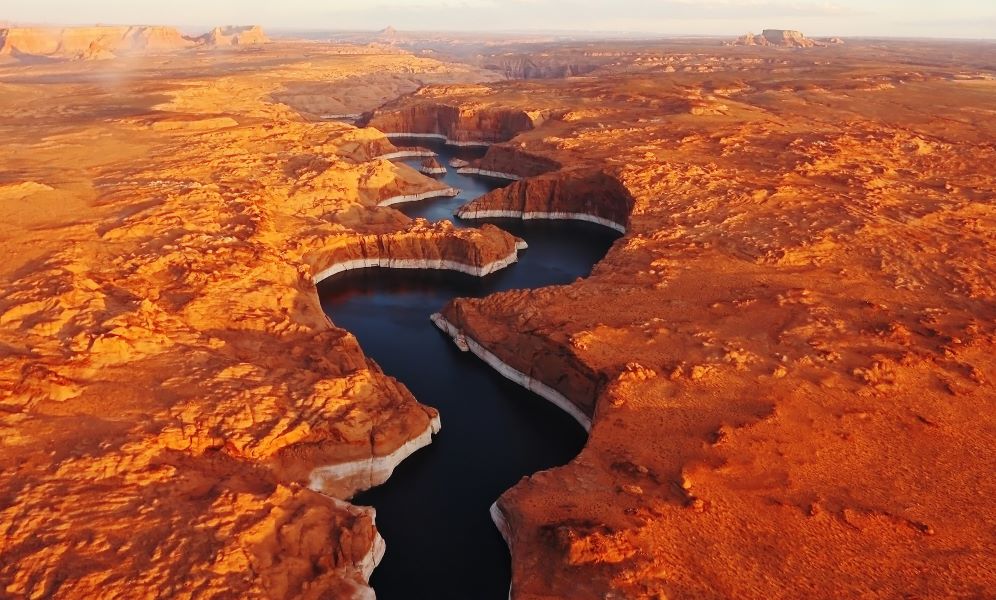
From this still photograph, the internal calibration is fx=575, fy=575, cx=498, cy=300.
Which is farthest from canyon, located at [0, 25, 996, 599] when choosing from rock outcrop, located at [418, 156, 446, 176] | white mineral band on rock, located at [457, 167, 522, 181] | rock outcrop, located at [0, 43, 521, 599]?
rock outcrop, located at [418, 156, 446, 176]

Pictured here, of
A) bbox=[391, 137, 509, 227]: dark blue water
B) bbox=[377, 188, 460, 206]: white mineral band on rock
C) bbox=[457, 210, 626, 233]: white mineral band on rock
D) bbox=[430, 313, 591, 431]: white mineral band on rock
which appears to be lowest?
bbox=[391, 137, 509, 227]: dark blue water

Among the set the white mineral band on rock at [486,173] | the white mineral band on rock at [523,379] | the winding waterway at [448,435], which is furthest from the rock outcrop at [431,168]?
the white mineral band on rock at [523,379]

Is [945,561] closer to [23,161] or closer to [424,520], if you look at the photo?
[424,520]

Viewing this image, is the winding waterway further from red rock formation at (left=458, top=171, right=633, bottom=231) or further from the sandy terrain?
red rock formation at (left=458, top=171, right=633, bottom=231)

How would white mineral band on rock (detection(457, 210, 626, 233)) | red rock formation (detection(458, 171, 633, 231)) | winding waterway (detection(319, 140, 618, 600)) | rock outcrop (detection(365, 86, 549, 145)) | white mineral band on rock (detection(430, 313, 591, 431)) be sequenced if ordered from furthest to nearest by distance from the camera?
1. rock outcrop (detection(365, 86, 549, 145))
2. white mineral band on rock (detection(457, 210, 626, 233))
3. red rock formation (detection(458, 171, 633, 231))
4. white mineral band on rock (detection(430, 313, 591, 431))
5. winding waterway (detection(319, 140, 618, 600))

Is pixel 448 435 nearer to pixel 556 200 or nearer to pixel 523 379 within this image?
pixel 523 379

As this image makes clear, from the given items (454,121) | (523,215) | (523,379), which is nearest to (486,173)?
(523,215)

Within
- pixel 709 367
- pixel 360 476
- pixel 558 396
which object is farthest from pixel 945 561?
pixel 360 476
